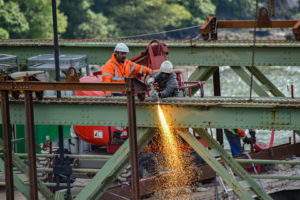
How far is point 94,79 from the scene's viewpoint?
50.8 ft

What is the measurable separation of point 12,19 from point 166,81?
49.2 meters

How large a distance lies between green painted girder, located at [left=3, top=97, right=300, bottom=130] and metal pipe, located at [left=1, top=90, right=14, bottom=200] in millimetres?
333

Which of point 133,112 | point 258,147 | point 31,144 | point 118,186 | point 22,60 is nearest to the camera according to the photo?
point 133,112

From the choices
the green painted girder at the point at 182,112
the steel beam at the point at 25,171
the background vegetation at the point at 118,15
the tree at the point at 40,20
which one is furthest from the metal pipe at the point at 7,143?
the tree at the point at 40,20

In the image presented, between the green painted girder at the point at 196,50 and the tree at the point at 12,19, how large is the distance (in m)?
41.5

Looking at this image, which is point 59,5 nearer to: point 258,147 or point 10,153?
point 258,147

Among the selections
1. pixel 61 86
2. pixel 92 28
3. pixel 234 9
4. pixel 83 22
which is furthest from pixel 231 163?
pixel 83 22

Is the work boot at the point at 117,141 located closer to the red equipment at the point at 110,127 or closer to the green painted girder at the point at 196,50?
the red equipment at the point at 110,127

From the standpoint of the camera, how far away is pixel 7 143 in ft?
36.4

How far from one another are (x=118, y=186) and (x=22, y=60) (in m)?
5.13

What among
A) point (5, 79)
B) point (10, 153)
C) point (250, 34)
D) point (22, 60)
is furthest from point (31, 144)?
point (250, 34)

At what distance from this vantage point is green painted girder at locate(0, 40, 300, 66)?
15766 millimetres

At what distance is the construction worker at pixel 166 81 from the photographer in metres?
11.4

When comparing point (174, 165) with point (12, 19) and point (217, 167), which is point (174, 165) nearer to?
point (217, 167)
